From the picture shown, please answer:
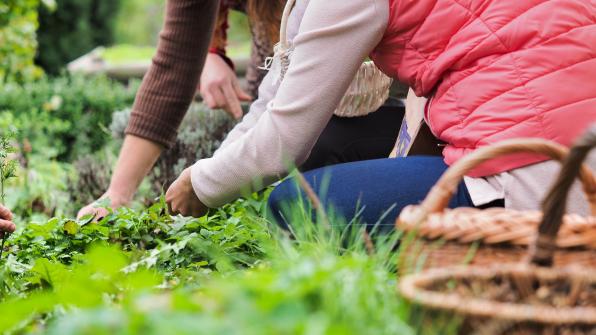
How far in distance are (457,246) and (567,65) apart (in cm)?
76

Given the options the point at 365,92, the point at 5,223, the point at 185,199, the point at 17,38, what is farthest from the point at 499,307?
the point at 17,38

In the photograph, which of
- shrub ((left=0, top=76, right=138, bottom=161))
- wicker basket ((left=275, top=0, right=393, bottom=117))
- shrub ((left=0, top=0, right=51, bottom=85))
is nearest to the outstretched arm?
wicker basket ((left=275, top=0, right=393, bottom=117))

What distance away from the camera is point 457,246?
160 cm

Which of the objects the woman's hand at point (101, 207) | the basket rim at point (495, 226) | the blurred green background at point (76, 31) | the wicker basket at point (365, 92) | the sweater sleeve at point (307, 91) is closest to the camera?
the basket rim at point (495, 226)

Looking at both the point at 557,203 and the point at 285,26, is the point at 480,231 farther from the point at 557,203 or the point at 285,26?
the point at 285,26

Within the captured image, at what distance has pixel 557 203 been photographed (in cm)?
144

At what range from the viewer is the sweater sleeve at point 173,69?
3148mm

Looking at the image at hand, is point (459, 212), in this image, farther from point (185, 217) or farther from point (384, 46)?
point (185, 217)

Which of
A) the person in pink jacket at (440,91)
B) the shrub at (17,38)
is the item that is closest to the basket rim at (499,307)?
the person in pink jacket at (440,91)

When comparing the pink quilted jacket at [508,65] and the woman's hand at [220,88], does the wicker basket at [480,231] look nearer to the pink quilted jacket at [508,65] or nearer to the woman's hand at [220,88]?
the pink quilted jacket at [508,65]

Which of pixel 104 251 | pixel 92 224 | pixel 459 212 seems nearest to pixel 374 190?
pixel 459 212

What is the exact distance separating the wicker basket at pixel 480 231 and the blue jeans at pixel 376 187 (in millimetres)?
670

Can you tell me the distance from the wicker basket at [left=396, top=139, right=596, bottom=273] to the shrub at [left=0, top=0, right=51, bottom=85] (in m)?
6.03

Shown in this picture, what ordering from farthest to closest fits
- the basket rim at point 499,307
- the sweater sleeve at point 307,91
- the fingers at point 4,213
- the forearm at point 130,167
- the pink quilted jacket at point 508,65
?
the forearm at point 130,167, the fingers at point 4,213, the sweater sleeve at point 307,91, the pink quilted jacket at point 508,65, the basket rim at point 499,307
